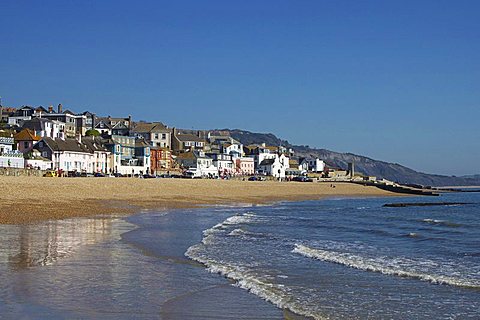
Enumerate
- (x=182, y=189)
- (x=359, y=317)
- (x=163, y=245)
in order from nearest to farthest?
(x=359, y=317), (x=163, y=245), (x=182, y=189)

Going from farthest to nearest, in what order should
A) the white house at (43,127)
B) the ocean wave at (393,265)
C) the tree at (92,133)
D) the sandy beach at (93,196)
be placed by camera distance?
the tree at (92,133) → the white house at (43,127) → the sandy beach at (93,196) → the ocean wave at (393,265)

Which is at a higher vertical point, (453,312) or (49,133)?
(49,133)

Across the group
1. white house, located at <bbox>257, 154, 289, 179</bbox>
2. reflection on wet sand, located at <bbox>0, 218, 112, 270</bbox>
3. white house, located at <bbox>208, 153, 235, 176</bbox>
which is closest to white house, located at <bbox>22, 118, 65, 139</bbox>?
white house, located at <bbox>208, 153, 235, 176</bbox>

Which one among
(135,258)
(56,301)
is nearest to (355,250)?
(135,258)

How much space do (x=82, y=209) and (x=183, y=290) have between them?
20457mm

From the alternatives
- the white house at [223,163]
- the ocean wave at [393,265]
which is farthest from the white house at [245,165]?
the ocean wave at [393,265]

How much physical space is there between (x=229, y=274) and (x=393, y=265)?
461 centimetres

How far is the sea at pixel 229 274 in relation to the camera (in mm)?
9633

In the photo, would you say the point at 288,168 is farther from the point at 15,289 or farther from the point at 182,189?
the point at 15,289

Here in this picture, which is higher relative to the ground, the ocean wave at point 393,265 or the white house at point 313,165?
the white house at point 313,165

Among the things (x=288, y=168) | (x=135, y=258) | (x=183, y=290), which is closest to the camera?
(x=183, y=290)

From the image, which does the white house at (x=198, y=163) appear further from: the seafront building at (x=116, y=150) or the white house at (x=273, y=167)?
the white house at (x=273, y=167)

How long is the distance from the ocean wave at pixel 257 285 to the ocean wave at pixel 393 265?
2947 millimetres

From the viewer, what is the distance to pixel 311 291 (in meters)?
11.5
